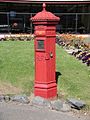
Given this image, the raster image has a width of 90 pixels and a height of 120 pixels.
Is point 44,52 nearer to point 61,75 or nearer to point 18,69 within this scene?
point 61,75

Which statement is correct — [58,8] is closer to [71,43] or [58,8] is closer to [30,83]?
[71,43]

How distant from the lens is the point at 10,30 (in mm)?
35625

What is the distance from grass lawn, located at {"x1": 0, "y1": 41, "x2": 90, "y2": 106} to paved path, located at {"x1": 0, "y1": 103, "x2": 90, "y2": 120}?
97 centimetres

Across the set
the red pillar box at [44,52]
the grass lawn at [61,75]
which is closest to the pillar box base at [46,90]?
the red pillar box at [44,52]

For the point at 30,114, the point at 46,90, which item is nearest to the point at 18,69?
the point at 46,90

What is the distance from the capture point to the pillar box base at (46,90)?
10172mm

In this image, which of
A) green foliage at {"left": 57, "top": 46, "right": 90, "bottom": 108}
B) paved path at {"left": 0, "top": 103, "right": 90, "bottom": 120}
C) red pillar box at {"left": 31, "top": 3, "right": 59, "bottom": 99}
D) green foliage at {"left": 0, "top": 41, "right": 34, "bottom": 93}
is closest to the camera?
paved path at {"left": 0, "top": 103, "right": 90, "bottom": 120}

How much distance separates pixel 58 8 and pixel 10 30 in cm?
630

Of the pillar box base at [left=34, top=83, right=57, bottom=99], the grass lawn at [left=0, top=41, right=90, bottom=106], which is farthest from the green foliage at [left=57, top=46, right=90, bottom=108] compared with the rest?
the pillar box base at [left=34, top=83, right=57, bottom=99]

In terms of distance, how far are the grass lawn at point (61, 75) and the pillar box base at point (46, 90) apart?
0.30 m

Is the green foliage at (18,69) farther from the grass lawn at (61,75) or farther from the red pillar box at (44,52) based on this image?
the red pillar box at (44,52)

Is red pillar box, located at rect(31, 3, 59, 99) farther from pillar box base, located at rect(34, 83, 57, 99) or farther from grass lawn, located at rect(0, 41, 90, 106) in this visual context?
grass lawn, located at rect(0, 41, 90, 106)

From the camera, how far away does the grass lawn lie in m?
10.8

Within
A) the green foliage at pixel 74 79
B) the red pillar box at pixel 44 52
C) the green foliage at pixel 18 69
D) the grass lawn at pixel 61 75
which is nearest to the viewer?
the red pillar box at pixel 44 52
